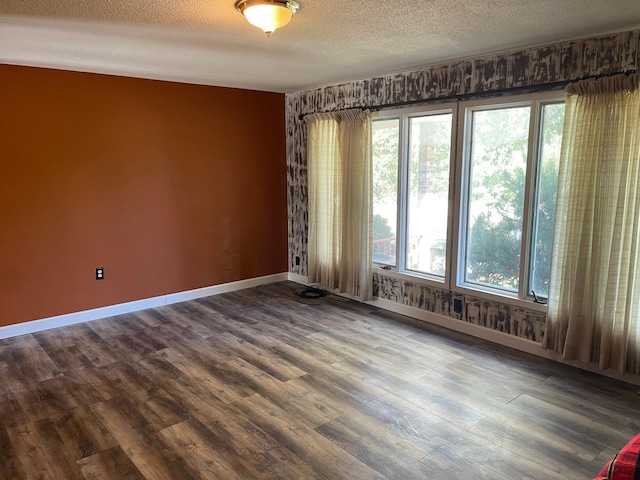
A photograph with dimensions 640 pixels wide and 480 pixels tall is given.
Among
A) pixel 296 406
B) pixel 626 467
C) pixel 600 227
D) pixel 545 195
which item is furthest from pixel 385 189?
pixel 626 467

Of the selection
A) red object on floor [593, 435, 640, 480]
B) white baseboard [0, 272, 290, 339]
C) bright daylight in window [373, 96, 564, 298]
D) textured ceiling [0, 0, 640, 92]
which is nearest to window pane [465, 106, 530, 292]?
bright daylight in window [373, 96, 564, 298]

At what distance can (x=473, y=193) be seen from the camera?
12.7ft

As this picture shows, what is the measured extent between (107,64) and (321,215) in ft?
8.34

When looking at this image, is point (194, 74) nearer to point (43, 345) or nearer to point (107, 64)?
point (107, 64)

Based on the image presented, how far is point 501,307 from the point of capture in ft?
12.1

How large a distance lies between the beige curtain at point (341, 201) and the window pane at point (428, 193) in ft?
1.41

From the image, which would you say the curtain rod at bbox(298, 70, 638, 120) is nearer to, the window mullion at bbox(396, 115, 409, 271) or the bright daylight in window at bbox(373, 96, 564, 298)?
the bright daylight in window at bbox(373, 96, 564, 298)

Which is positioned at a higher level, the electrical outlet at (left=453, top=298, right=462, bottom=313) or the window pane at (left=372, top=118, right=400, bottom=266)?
the window pane at (left=372, top=118, right=400, bottom=266)

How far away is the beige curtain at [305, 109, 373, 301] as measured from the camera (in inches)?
179

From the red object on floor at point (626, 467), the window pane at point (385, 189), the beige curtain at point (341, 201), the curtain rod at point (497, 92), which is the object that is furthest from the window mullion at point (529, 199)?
the red object on floor at point (626, 467)

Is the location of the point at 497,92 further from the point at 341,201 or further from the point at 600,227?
the point at 341,201

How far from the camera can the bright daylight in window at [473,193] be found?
3432 mm

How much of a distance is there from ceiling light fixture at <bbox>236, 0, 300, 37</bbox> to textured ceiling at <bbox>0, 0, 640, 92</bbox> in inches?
3.5

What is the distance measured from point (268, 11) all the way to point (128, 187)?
2.78m
